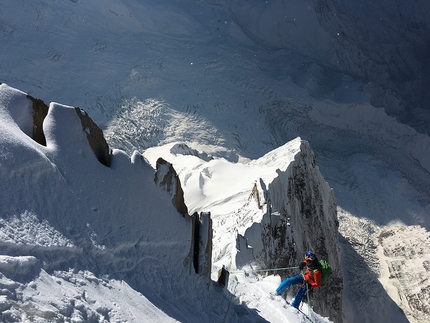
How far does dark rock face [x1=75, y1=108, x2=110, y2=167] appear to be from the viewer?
5555 mm

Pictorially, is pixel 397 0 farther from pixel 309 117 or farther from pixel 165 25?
pixel 165 25

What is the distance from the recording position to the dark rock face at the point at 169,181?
6.28 metres

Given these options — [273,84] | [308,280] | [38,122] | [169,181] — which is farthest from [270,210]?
[273,84]

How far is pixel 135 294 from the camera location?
16.5 feet

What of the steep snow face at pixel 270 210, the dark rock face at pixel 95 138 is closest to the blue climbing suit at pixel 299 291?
the steep snow face at pixel 270 210

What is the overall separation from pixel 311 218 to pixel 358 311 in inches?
209

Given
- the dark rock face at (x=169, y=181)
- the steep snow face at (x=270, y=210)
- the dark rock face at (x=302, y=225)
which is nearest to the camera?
the dark rock face at (x=169, y=181)

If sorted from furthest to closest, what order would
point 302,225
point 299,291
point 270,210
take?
point 302,225, point 270,210, point 299,291

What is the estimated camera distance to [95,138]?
18.5 ft

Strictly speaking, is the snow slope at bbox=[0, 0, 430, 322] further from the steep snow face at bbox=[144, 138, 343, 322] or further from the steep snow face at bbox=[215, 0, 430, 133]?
the steep snow face at bbox=[144, 138, 343, 322]

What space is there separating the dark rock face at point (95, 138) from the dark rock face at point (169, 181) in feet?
2.74

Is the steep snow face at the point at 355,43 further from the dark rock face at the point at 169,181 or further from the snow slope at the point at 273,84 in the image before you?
the dark rock face at the point at 169,181

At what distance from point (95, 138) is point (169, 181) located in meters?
1.35

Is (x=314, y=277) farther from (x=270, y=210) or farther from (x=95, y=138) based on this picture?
(x=95, y=138)
